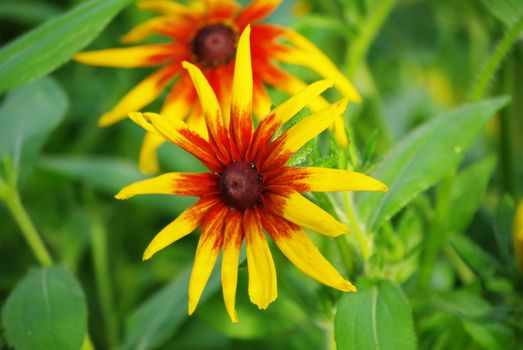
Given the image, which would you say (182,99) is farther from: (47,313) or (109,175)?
(109,175)

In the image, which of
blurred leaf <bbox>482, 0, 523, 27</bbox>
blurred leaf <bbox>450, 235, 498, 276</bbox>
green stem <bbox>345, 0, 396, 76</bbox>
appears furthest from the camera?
green stem <bbox>345, 0, 396, 76</bbox>

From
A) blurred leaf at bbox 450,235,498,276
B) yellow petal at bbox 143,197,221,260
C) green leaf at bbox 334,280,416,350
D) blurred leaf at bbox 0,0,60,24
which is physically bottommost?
green leaf at bbox 334,280,416,350

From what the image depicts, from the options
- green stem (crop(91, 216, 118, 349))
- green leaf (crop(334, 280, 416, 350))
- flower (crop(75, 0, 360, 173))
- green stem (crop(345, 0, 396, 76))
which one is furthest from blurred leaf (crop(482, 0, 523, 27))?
green stem (crop(91, 216, 118, 349))

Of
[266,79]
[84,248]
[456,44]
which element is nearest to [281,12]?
[266,79]

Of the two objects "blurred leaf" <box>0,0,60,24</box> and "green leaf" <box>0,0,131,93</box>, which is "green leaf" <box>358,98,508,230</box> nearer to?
"green leaf" <box>0,0,131,93</box>

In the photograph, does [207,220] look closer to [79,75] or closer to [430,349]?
[430,349]

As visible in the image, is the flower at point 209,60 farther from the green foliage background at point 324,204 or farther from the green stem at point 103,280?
the green stem at point 103,280

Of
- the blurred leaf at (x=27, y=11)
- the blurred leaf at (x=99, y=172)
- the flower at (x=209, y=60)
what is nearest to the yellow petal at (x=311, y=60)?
the flower at (x=209, y=60)
